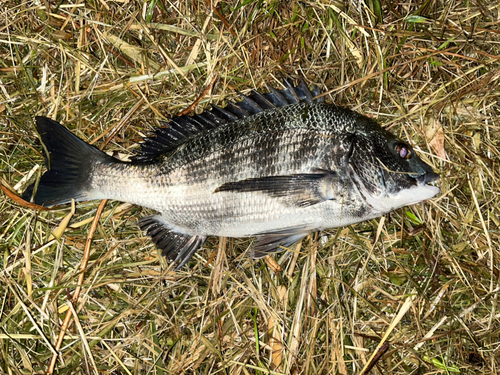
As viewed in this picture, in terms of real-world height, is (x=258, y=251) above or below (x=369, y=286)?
above

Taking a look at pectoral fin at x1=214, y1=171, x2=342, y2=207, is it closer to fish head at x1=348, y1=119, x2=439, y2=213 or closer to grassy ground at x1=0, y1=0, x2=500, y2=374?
fish head at x1=348, y1=119, x2=439, y2=213

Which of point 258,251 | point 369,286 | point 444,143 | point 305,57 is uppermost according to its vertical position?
point 305,57

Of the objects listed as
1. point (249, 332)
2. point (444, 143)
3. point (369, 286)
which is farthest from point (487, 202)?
point (249, 332)

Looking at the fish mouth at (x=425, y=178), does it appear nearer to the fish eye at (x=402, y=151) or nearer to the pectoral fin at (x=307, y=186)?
the fish eye at (x=402, y=151)

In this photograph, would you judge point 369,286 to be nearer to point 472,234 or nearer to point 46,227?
point 472,234

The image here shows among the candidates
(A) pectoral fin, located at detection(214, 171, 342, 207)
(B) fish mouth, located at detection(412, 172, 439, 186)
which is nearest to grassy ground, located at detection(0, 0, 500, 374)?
(B) fish mouth, located at detection(412, 172, 439, 186)

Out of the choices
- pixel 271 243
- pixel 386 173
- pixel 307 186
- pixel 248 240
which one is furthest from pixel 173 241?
pixel 386 173
